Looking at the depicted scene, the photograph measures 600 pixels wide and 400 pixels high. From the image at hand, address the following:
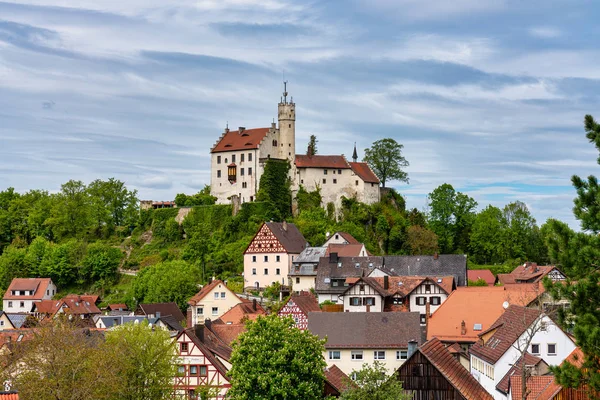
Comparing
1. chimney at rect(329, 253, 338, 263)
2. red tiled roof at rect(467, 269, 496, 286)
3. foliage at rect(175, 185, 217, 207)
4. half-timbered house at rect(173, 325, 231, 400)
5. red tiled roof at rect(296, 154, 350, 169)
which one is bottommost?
half-timbered house at rect(173, 325, 231, 400)

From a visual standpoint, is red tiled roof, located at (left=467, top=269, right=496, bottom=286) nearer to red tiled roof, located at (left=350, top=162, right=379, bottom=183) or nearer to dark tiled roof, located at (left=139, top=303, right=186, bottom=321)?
red tiled roof, located at (left=350, top=162, right=379, bottom=183)

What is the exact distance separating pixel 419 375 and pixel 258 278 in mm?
49398

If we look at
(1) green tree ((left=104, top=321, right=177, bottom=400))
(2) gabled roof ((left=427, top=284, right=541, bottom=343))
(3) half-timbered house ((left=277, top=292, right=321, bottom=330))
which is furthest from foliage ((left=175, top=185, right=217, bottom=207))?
(1) green tree ((left=104, top=321, right=177, bottom=400))

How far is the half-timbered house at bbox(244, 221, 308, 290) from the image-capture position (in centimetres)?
9131

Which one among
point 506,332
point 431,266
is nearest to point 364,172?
point 431,266

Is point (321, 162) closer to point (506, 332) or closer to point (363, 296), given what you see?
point (363, 296)

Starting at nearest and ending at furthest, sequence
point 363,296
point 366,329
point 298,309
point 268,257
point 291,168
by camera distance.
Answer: point 366,329, point 298,309, point 363,296, point 268,257, point 291,168

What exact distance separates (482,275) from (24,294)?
52754 mm

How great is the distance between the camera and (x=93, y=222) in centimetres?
12169

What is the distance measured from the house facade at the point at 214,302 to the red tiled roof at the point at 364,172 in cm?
3335

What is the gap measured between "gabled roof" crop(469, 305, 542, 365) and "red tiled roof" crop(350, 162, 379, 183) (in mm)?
59335

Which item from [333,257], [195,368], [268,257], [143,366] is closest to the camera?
[143,366]

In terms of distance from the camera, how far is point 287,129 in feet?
362

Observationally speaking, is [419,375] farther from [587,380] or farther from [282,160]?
[282,160]
